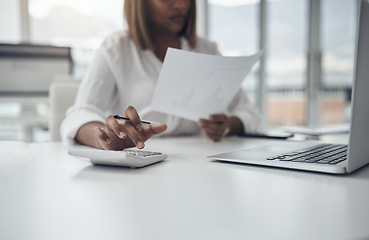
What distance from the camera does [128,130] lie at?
60cm

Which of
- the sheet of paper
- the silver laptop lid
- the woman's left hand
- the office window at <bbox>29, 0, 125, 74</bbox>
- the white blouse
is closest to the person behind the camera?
the silver laptop lid

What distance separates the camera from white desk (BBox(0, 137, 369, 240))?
0.26 meters

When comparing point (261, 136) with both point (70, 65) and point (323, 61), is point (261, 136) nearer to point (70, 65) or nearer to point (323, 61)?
point (70, 65)

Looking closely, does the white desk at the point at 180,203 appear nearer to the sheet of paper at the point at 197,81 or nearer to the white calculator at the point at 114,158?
the white calculator at the point at 114,158

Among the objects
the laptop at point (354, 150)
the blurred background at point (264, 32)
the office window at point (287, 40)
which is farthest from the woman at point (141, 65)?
the office window at point (287, 40)

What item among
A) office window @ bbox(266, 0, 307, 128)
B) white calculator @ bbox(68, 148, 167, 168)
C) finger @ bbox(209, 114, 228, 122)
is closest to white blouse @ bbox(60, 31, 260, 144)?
finger @ bbox(209, 114, 228, 122)

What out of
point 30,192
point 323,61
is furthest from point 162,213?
point 323,61

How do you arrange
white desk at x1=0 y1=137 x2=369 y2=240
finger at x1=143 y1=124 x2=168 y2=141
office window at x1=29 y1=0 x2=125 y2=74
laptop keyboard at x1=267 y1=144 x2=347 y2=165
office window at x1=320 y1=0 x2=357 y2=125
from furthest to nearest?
office window at x1=320 y1=0 x2=357 y2=125, office window at x1=29 y1=0 x2=125 y2=74, finger at x1=143 y1=124 x2=168 y2=141, laptop keyboard at x1=267 y1=144 x2=347 y2=165, white desk at x1=0 y1=137 x2=369 y2=240

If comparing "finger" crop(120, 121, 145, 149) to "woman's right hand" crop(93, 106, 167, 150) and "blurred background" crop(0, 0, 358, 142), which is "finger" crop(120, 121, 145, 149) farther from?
"blurred background" crop(0, 0, 358, 142)

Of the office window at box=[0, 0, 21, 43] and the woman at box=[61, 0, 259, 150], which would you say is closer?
the woman at box=[61, 0, 259, 150]

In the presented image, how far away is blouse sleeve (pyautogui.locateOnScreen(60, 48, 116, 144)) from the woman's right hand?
0.24 meters

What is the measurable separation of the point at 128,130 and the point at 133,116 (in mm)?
28

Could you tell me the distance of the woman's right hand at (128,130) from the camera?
60 centimetres

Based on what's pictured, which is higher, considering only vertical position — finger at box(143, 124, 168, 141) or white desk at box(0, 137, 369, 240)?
finger at box(143, 124, 168, 141)
